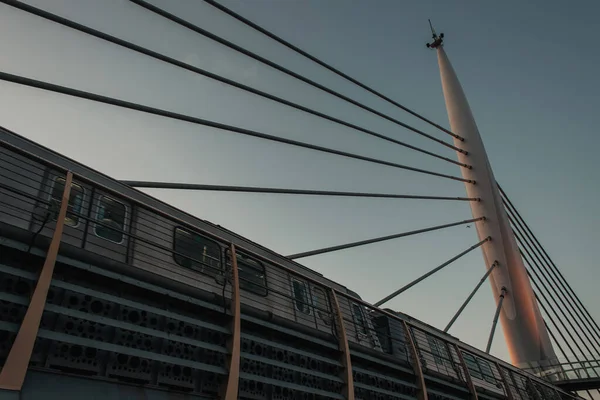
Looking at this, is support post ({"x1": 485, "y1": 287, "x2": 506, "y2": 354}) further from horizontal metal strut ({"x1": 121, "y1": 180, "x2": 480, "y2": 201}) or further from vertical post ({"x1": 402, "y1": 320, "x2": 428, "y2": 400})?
vertical post ({"x1": 402, "y1": 320, "x2": 428, "y2": 400})

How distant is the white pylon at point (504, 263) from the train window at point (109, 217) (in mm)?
18624

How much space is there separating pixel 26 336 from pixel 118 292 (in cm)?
131

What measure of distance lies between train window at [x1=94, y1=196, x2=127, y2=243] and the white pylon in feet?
61.1

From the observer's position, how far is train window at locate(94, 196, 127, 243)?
638 cm

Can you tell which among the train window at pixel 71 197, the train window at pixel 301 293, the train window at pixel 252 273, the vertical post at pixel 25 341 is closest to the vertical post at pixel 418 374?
the train window at pixel 301 293

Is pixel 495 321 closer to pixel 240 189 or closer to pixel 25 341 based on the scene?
pixel 240 189

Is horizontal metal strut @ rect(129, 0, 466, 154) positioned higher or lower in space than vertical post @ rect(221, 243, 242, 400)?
higher

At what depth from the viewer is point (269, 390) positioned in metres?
5.70

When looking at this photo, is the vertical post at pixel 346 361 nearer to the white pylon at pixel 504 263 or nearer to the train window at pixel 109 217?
the train window at pixel 109 217

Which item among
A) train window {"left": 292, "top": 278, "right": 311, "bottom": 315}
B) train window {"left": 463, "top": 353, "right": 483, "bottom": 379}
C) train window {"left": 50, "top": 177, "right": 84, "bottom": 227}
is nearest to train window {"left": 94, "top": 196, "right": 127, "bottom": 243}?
train window {"left": 50, "top": 177, "right": 84, "bottom": 227}

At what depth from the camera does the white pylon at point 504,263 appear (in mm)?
19969

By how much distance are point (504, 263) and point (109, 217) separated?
18.8m

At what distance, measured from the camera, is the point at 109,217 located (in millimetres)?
6684

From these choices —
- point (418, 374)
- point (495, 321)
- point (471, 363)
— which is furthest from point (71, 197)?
point (495, 321)
